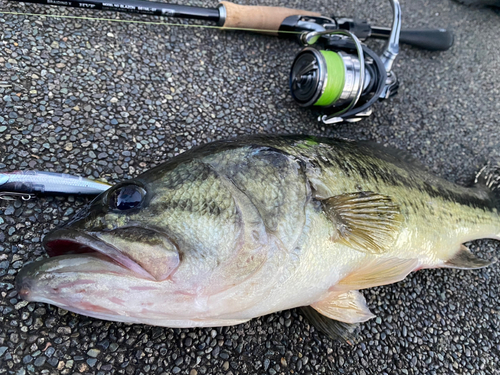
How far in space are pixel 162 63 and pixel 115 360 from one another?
5.96 ft

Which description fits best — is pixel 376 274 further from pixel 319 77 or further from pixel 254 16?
pixel 254 16

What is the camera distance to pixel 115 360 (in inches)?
56.6

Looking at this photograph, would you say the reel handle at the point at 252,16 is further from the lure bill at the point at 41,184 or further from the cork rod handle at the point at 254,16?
the lure bill at the point at 41,184

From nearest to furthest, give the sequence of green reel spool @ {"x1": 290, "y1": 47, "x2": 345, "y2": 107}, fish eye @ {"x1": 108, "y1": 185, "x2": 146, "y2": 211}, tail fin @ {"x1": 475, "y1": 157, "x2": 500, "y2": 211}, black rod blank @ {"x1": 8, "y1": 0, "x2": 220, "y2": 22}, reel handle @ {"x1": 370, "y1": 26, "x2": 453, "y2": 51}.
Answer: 1. fish eye @ {"x1": 108, "y1": 185, "x2": 146, "y2": 211}
2. black rod blank @ {"x1": 8, "y1": 0, "x2": 220, "y2": 22}
3. green reel spool @ {"x1": 290, "y1": 47, "x2": 345, "y2": 107}
4. tail fin @ {"x1": 475, "y1": 157, "x2": 500, "y2": 211}
5. reel handle @ {"x1": 370, "y1": 26, "x2": 453, "y2": 51}

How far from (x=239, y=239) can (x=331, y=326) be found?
0.80m

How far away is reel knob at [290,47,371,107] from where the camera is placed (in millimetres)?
2100

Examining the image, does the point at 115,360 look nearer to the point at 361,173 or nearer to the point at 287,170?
the point at 287,170

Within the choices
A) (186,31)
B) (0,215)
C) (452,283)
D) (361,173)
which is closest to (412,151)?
(452,283)

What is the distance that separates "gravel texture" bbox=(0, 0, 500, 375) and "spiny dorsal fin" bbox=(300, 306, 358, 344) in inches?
2.8

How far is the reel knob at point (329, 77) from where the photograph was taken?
210 cm

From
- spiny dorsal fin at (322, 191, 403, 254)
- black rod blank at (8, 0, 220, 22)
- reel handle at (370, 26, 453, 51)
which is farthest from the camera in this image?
reel handle at (370, 26, 453, 51)

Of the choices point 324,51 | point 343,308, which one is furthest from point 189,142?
point 343,308

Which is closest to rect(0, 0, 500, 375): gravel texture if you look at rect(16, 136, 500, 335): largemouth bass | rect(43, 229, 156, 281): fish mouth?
rect(16, 136, 500, 335): largemouth bass

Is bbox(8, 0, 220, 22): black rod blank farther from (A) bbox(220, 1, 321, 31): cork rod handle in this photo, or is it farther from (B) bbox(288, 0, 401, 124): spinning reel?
(B) bbox(288, 0, 401, 124): spinning reel
